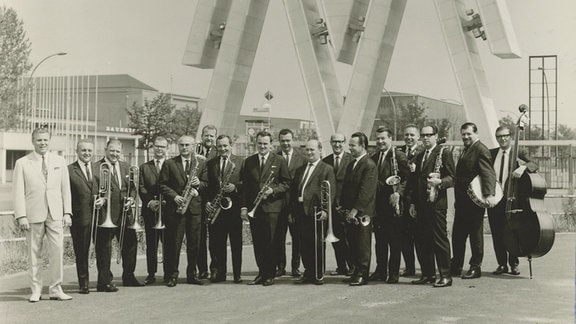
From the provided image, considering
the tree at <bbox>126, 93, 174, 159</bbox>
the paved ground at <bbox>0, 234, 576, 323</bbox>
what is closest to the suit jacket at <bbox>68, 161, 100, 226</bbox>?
the paved ground at <bbox>0, 234, 576, 323</bbox>

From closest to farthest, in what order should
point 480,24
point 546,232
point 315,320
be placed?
1. point 315,320
2. point 546,232
3. point 480,24

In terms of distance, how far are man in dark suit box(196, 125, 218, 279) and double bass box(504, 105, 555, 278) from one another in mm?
4372

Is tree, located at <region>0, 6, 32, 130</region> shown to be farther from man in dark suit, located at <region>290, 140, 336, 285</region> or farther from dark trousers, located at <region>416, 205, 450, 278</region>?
dark trousers, located at <region>416, 205, 450, 278</region>

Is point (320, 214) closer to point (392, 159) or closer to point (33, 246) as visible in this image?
point (392, 159)

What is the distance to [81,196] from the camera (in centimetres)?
957

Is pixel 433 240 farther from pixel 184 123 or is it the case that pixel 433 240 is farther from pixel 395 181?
pixel 184 123

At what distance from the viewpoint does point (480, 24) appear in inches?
800

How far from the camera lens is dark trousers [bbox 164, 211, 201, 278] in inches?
400

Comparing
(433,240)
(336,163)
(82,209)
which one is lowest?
(433,240)

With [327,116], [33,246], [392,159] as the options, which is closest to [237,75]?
[327,116]

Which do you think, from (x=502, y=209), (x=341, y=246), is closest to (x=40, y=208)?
(x=341, y=246)

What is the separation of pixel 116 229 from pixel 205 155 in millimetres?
1999

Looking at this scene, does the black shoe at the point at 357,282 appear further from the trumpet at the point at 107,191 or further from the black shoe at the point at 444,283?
the trumpet at the point at 107,191

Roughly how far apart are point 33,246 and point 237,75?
12.8 m
